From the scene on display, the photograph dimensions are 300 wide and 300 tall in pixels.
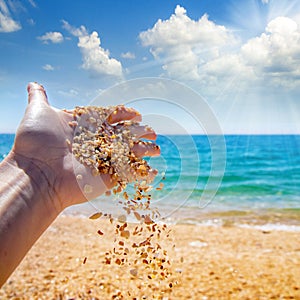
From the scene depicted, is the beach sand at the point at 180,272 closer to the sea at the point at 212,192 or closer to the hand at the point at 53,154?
the sea at the point at 212,192

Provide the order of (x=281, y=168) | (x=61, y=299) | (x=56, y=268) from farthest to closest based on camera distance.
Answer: (x=281, y=168) < (x=56, y=268) < (x=61, y=299)

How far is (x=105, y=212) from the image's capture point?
6.54 ft

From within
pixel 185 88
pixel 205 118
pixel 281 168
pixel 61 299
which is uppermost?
pixel 281 168

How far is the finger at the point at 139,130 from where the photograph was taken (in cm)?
212

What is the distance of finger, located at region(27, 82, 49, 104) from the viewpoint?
6.64 ft

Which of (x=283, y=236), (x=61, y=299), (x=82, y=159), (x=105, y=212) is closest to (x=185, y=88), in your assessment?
(x=82, y=159)

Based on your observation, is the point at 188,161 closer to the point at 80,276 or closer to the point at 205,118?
the point at 205,118

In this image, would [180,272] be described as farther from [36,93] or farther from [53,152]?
[36,93]

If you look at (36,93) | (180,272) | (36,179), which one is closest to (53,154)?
(36,179)

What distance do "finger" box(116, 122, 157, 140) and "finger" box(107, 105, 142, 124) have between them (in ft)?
0.17

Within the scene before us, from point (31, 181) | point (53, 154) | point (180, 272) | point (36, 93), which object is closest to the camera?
point (31, 181)

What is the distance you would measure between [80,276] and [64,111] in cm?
146

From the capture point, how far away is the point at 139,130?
6.98 feet

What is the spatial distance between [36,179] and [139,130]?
687mm
